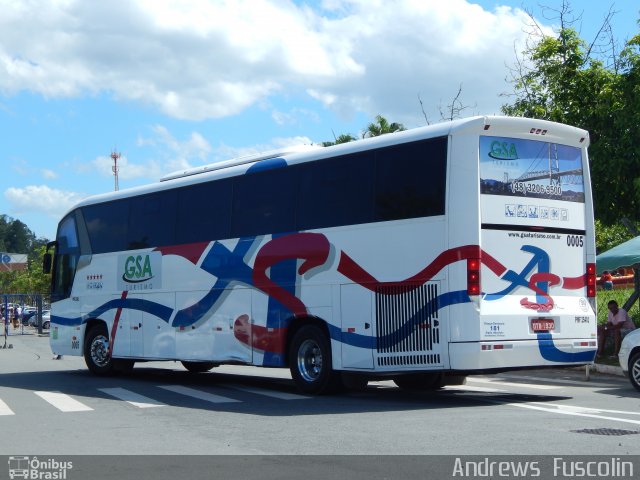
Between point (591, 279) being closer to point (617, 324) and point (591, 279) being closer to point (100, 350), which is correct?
point (617, 324)

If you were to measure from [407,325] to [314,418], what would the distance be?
7.05 ft

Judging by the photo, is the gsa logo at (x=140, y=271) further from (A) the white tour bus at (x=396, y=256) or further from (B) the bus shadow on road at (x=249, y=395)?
(B) the bus shadow on road at (x=249, y=395)

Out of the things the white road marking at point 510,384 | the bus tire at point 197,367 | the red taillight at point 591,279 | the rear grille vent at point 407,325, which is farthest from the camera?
the bus tire at point 197,367

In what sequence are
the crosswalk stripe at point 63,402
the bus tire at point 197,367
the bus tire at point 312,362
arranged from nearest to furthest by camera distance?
the crosswalk stripe at point 63,402 → the bus tire at point 312,362 → the bus tire at point 197,367

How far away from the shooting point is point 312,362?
14.9 m

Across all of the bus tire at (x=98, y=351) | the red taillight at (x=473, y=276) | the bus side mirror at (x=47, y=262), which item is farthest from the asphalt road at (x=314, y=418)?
the bus side mirror at (x=47, y=262)

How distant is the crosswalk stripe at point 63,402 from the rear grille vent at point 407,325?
4.59m

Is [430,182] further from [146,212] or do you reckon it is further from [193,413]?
[146,212]

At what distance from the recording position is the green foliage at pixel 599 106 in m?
22.3

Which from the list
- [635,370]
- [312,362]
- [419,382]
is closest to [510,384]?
[419,382]

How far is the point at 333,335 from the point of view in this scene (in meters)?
14.3

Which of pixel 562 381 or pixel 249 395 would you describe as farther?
pixel 562 381

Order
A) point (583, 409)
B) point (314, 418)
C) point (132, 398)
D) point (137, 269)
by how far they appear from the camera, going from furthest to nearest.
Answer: point (137, 269), point (132, 398), point (583, 409), point (314, 418)
